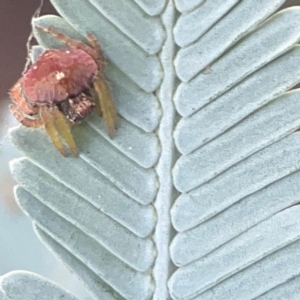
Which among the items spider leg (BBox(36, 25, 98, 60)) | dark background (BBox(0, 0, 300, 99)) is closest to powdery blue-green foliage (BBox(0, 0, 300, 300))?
spider leg (BBox(36, 25, 98, 60))

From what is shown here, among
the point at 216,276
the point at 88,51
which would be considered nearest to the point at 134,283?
the point at 216,276

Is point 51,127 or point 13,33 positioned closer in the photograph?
point 51,127

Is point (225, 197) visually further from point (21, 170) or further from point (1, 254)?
point (1, 254)

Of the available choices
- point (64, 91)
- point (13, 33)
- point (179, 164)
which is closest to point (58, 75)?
point (64, 91)

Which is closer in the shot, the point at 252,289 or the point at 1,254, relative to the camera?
the point at 252,289

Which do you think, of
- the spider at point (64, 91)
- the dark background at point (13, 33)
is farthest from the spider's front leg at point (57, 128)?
the dark background at point (13, 33)

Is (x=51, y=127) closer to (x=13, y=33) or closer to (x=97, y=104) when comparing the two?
(x=97, y=104)

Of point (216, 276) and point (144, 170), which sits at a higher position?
point (144, 170)
